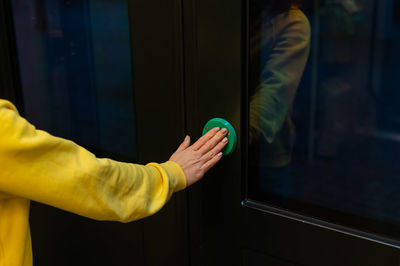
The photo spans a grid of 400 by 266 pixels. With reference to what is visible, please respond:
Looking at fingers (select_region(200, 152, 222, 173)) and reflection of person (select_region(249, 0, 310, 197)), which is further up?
reflection of person (select_region(249, 0, 310, 197))

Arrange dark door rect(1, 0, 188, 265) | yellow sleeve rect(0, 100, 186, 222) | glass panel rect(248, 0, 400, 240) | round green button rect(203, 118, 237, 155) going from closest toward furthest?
yellow sleeve rect(0, 100, 186, 222), glass panel rect(248, 0, 400, 240), round green button rect(203, 118, 237, 155), dark door rect(1, 0, 188, 265)

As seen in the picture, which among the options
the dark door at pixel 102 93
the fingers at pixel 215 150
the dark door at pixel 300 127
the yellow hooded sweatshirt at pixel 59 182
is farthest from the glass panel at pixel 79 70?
the yellow hooded sweatshirt at pixel 59 182

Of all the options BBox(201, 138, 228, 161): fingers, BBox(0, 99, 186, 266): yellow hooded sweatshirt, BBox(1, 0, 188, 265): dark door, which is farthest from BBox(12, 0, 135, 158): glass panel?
BBox(0, 99, 186, 266): yellow hooded sweatshirt

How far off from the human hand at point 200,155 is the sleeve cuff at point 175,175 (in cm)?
2

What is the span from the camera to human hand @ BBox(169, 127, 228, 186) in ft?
3.62

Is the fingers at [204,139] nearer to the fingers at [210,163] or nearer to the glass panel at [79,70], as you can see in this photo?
the fingers at [210,163]

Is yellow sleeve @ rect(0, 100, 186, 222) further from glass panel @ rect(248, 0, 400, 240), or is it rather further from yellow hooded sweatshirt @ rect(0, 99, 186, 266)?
glass panel @ rect(248, 0, 400, 240)

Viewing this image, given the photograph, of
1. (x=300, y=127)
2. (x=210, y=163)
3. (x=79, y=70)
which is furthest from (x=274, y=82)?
(x=79, y=70)

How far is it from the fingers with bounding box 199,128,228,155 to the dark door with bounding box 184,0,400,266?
0.15ft

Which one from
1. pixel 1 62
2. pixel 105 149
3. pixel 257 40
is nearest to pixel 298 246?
pixel 257 40

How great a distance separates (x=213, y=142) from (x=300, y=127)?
0.22 meters

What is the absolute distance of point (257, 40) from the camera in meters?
1.13

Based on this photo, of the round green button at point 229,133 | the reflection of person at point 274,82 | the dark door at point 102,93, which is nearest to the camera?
the reflection of person at point 274,82

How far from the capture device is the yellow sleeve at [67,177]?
840 mm
